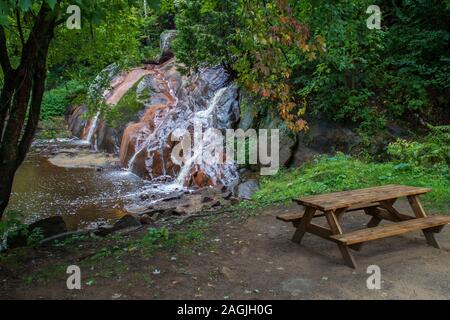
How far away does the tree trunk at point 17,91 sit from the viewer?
5.85m

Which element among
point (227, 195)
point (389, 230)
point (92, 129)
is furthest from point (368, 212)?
point (92, 129)

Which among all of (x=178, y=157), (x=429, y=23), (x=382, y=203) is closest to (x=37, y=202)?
(x=178, y=157)

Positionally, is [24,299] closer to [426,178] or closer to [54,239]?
[54,239]

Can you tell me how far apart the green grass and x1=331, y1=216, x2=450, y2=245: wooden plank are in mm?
2159

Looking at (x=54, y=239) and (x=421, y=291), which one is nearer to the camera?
(x=421, y=291)

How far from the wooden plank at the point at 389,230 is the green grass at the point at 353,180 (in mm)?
2159

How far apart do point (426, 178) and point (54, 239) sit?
21.0 ft

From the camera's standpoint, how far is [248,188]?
1109 centimetres

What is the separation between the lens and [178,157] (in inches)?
550

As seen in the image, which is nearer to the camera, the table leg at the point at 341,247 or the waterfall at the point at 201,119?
the table leg at the point at 341,247

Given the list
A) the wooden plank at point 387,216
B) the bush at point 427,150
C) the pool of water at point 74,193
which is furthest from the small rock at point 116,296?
the bush at point 427,150

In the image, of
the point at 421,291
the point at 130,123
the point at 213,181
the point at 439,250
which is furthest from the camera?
the point at 130,123

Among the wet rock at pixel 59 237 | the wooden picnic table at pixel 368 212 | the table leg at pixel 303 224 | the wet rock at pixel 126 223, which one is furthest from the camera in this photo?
the wet rock at pixel 126 223

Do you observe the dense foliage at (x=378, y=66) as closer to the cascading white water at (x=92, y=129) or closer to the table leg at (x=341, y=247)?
the table leg at (x=341, y=247)
